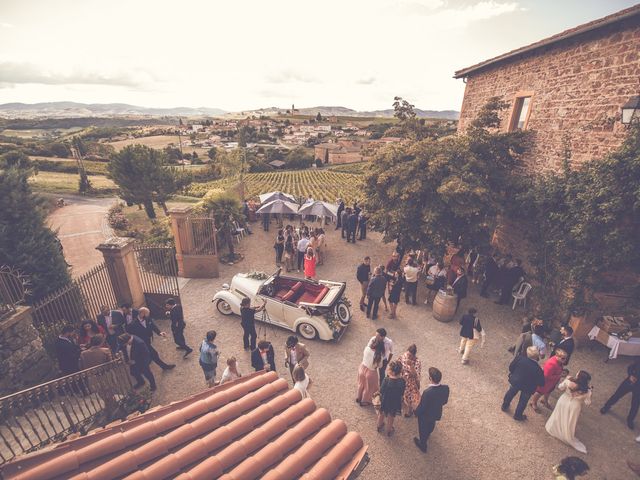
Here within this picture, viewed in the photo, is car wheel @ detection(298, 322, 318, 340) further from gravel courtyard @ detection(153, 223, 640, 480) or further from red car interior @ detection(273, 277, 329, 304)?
red car interior @ detection(273, 277, 329, 304)

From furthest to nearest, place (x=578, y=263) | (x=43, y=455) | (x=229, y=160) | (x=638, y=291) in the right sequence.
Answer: (x=229, y=160), (x=578, y=263), (x=638, y=291), (x=43, y=455)

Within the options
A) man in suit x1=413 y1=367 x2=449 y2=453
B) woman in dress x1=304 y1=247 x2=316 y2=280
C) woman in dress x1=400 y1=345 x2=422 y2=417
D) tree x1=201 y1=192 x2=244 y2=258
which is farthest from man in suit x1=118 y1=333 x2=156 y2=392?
tree x1=201 y1=192 x2=244 y2=258

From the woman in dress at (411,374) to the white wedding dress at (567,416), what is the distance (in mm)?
2411

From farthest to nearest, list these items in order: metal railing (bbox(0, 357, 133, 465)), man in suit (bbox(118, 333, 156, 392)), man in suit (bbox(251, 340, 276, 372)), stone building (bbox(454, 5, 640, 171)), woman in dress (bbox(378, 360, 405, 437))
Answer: stone building (bbox(454, 5, 640, 171))
man in suit (bbox(118, 333, 156, 392))
man in suit (bbox(251, 340, 276, 372))
woman in dress (bbox(378, 360, 405, 437))
metal railing (bbox(0, 357, 133, 465))

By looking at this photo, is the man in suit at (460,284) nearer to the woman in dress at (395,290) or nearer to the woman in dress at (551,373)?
the woman in dress at (395,290)

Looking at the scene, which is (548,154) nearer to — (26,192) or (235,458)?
(235,458)

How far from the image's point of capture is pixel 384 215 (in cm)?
1058

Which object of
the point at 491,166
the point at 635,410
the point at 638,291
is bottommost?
the point at 635,410

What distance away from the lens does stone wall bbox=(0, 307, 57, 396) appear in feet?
17.5

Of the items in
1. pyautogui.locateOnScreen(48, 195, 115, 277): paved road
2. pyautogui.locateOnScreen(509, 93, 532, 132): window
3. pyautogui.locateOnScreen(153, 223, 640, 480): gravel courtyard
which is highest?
pyautogui.locateOnScreen(509, 93, 532, 132): window

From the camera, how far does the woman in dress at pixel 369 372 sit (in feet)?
18.9

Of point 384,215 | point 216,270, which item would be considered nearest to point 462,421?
point 384,215

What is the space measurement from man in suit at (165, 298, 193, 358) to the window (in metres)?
11.7

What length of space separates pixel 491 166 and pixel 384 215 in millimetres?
3640
